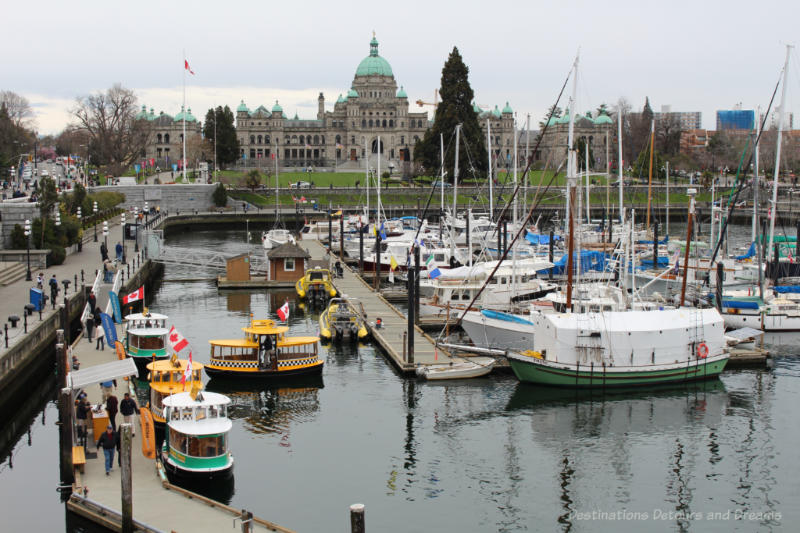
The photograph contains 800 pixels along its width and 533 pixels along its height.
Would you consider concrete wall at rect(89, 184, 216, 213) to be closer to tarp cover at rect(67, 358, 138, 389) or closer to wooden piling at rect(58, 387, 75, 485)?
tarp cover at rect(67, 358, 138, 389)

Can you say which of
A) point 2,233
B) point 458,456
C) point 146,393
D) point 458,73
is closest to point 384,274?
point 2,233

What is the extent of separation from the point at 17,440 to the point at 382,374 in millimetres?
15367

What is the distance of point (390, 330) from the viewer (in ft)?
155

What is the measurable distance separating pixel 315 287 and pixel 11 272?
18162 millimetres

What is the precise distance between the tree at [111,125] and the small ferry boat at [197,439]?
116 metres

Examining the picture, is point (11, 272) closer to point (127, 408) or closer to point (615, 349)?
point (127, 408)

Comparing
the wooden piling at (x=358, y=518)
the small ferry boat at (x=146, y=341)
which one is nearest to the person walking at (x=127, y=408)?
the small ferry boat at (x=146, y=341)

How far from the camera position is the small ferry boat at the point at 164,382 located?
1219 inches

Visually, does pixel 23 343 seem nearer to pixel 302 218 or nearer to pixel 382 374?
pixel 382 374

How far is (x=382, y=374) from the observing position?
4038 centimetres

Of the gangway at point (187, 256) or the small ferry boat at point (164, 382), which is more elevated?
the gangway at point (187, 256)

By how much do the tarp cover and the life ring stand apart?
77.0 ft

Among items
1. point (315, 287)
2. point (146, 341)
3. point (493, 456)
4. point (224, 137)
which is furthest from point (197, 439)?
point (224, 137)

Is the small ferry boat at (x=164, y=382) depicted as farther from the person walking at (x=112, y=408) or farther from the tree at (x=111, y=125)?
the tree at (x=111, y=125)
